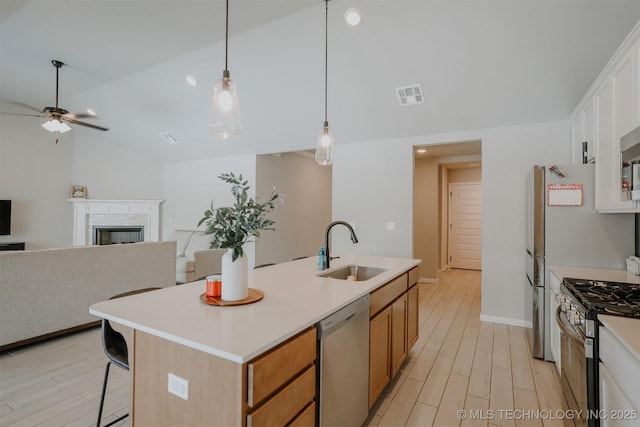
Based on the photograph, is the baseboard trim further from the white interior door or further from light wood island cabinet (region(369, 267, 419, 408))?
the white interior door


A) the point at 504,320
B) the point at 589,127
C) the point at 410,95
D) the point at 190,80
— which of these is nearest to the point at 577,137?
the point at 589,127

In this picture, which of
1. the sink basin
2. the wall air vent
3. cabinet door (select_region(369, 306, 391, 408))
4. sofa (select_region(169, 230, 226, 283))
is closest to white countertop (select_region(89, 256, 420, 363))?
cabinet door (select_region(369, 306, 391, 408))

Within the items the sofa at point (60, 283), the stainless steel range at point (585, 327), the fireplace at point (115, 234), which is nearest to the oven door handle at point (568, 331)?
the stainless steel range at point (585, 327)

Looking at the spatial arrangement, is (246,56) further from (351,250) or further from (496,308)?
(496,308)

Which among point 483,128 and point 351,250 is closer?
point 483,128

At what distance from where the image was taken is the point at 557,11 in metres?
2.30

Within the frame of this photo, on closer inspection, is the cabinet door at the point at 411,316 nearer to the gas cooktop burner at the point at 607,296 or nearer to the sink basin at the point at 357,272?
the sink basin at the point at 357,272

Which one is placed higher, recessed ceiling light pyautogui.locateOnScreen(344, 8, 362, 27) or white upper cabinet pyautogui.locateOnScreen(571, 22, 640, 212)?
recessed ceiling light pyautogui.locateOnScreen(344, 8, 362, 27)

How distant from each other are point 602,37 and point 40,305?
534 cm

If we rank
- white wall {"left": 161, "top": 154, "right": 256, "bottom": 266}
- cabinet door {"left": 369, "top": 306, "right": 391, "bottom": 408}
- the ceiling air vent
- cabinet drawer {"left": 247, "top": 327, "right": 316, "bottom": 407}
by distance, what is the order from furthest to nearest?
white wall {"left": 161, "top": 154, "right": 256, "bottom": 266} < the ceiling air vent < cabinet door {"left": 369, "top": 306, "right": 391, "bottom": 408} < cabinet drawer {"left": 247, "top": 327, "right": 316, "bottom": 407}

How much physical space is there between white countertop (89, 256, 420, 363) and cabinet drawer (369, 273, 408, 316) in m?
0.06

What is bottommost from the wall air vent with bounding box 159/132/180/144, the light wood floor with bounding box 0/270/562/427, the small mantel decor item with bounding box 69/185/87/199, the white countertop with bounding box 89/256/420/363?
the light wood floor with bounding box 0/270/562/427

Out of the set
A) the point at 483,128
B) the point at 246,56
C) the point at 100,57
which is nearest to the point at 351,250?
the point at 483,128

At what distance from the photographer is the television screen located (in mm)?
5484
